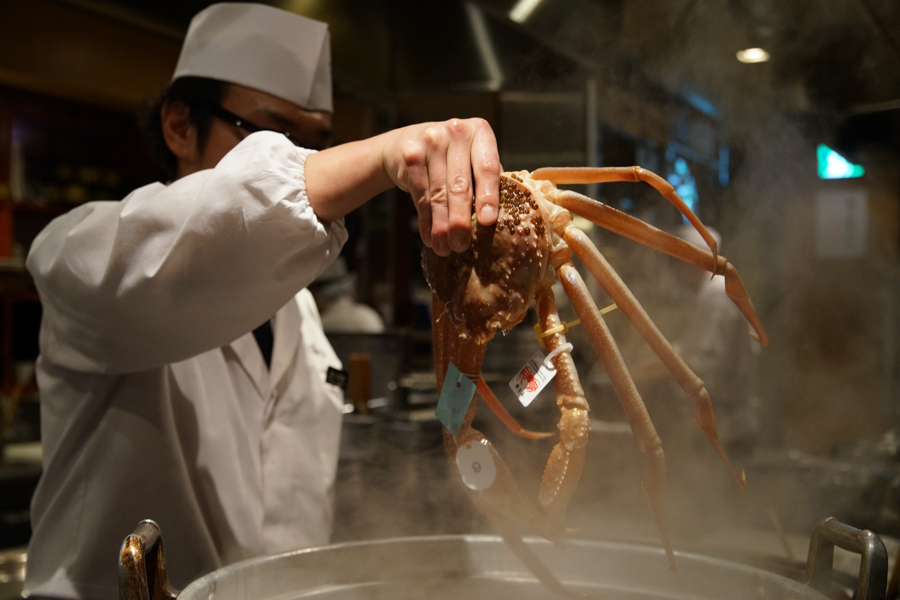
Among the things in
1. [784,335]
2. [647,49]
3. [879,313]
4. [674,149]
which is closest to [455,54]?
[674,149]

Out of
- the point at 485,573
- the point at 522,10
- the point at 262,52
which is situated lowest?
the point at 485,573

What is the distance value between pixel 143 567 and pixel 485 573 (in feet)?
1.83

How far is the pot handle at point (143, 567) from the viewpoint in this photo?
706 mm

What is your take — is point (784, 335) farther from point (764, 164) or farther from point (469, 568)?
point (469, 568)

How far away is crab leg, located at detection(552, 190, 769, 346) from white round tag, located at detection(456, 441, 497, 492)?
31cm

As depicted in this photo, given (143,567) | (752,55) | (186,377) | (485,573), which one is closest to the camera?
(143,567)

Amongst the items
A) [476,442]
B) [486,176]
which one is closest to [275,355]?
[476,442]

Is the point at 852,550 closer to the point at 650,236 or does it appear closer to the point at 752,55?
the point at 650,236

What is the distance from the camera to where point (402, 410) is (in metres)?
2.88

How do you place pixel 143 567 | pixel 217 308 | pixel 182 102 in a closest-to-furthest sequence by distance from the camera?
pixel 143 567, pixel 217 308, pixel 182 102

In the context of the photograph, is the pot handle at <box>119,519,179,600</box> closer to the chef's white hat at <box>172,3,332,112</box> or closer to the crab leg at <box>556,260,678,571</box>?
the crab leg at <box>556,260,678,571</box>

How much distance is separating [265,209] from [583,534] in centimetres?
69

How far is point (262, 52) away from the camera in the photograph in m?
1.49

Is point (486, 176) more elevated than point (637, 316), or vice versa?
point (486, 176)
